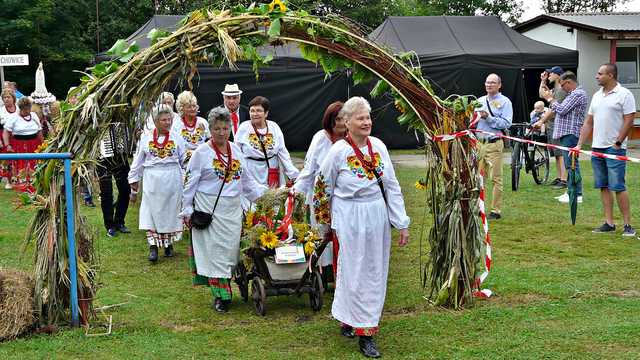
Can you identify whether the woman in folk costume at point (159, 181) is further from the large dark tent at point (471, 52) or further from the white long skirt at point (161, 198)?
the large dark tent at point (471, 52)

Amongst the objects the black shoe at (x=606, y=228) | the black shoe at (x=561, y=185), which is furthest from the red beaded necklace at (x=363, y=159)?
the black shoe at (x=561, y=185)

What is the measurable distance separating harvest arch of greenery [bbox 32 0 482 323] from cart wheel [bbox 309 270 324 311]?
3.70 feet

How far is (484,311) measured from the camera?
6.46m

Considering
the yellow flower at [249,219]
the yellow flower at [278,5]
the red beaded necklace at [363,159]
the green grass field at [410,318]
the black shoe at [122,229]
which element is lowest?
the green grass field at [410,318]

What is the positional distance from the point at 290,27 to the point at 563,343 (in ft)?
10.7

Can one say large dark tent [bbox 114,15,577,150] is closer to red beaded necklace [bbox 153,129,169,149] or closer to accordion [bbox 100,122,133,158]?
red beaded necklace [bbox 153,129,169,149]

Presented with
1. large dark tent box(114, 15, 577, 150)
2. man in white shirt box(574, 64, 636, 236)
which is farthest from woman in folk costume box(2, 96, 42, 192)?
man in white shirt box(574, 64, 636, 236)

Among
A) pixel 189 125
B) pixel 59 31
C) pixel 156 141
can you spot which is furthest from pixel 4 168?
pixel 59 31

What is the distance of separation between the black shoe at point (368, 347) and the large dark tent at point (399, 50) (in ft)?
46.3

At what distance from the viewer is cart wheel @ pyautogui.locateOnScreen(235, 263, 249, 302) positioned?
6.93 metres

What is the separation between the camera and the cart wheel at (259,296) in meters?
6.60

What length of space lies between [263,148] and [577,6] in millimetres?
44051

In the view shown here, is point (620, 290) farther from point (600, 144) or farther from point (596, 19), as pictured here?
point (596, 19)

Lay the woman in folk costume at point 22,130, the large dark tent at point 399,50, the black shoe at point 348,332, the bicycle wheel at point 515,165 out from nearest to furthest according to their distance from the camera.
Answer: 1. the black shoe at point 348,332
2. the bicycle wheel at point 515,165
3. the woman in folk costume at point 22,130
4. the large dark tent at point 399,50
